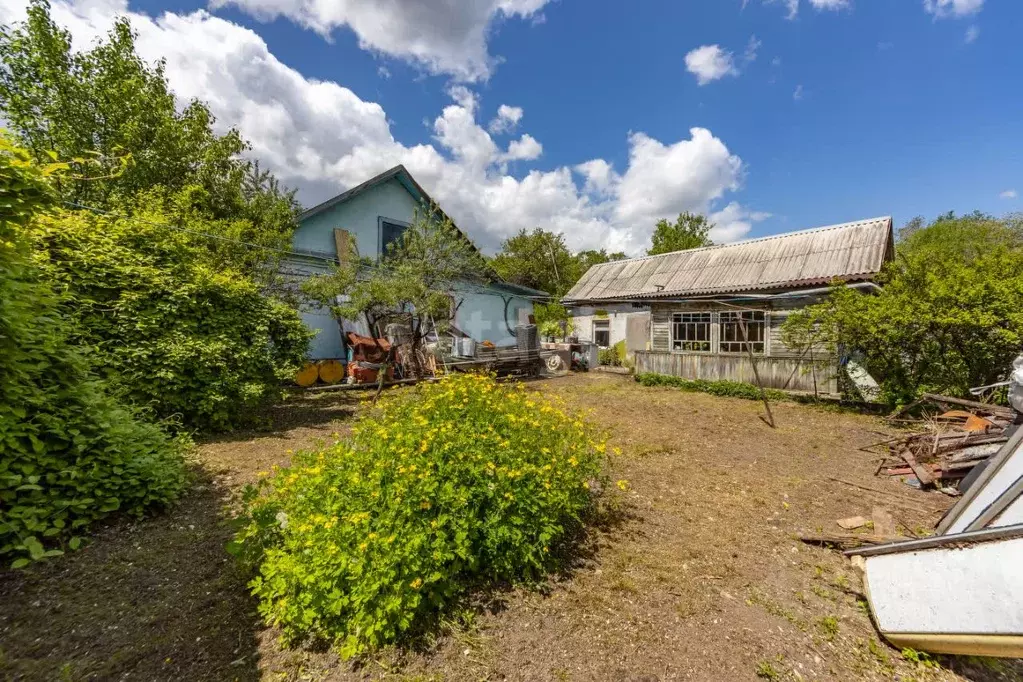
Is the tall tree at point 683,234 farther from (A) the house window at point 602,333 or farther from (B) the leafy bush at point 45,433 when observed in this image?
(B) the leafy bush at point 45,433

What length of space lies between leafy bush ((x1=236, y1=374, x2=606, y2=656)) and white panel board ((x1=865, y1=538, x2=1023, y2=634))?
223cm

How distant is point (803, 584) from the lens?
333 centimetres

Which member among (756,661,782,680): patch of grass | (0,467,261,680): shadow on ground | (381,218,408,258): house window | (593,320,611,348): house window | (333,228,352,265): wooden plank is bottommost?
(756,661,782,680): patch of grass

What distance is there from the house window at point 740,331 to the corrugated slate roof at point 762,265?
0.92 meters

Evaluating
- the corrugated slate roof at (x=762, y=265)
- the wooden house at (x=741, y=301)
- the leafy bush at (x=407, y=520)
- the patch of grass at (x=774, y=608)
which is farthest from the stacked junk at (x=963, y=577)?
the corrugated slate roof at (x=762, y=265)

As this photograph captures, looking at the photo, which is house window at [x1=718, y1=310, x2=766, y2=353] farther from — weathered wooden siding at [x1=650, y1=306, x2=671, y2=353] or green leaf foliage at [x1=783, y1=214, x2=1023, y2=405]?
green leaf foliage at [x1=783, y1=214, x2=1023, y2=405]

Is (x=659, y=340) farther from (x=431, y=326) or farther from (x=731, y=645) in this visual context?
(x=731, y=645)

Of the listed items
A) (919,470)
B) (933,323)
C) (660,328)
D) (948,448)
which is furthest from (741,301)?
(919,470)

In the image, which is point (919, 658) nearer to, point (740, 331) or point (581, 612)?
point (581, 612)

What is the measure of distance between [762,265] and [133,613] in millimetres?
17441

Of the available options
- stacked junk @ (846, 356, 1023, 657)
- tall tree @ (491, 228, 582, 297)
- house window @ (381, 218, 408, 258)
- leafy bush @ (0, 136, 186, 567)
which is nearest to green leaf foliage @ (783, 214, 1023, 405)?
stacked junk @ (846, 356, 1023, 657)

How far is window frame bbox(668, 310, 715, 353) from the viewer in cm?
1387

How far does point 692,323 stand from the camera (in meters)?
14.4

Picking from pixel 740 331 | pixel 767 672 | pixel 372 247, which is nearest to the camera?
pixel 767 672
